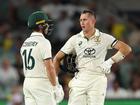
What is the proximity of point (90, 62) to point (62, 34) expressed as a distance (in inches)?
296

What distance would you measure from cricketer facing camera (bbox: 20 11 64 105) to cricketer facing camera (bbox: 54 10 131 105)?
0.73 metres

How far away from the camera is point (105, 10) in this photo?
19391mm

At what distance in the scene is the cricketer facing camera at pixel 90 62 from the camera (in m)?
10.9

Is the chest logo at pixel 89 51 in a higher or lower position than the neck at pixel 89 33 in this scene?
lower

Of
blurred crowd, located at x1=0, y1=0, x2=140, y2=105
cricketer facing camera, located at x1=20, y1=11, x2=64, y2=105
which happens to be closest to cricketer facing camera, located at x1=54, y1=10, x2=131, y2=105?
cricketer facing camera, located at x1=20, y1=11, x2=64, y2=105

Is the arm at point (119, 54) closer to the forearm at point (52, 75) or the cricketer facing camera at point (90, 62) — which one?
the cricketer facing camera at point (90, 62)

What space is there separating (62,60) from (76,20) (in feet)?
24.2

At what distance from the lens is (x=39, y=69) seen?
399 inches

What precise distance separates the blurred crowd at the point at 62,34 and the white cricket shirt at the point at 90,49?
4.31 meters

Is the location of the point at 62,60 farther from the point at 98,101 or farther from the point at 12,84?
the point at 12,84

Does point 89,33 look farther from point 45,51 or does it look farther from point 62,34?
point 62,34

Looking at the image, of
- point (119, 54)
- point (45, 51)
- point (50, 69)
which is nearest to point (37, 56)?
point (45, 51)

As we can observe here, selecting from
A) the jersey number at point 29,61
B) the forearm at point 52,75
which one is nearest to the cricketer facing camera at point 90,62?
the forearm at point 52,75

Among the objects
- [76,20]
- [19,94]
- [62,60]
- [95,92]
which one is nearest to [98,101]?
[95,92]
